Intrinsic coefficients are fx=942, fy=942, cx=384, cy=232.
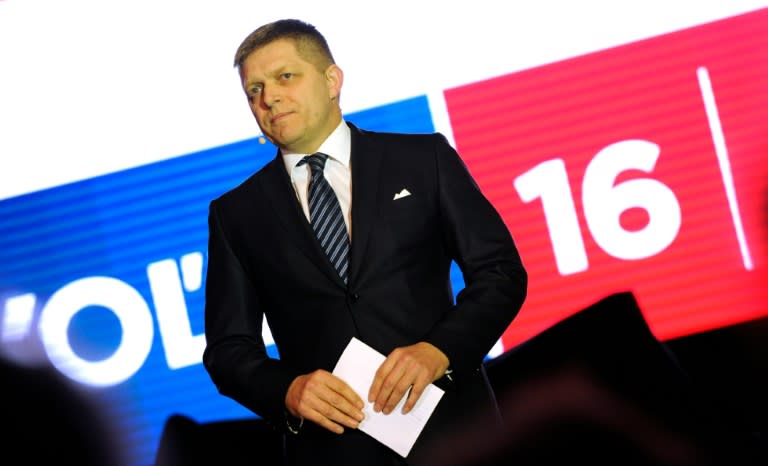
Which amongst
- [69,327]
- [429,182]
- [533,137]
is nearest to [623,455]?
[429,182]

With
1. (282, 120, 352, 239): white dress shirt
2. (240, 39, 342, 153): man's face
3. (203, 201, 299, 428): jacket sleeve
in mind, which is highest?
(240, 39, 342, 153): man's face

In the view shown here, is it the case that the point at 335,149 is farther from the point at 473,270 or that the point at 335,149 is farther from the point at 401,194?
the point at 473,270

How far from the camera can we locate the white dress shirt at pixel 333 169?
69.2 inches

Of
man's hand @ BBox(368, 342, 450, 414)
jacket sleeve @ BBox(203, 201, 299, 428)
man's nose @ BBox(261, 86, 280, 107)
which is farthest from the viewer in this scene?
man's nose @ BBox(261, 86, 280, 107)

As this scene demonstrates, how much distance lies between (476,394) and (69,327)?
6.83ft

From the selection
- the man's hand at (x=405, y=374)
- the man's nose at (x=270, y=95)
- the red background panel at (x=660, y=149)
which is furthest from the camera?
the red background panel at (x=660, y=149)

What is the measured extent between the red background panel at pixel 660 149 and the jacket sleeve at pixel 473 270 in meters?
1.55

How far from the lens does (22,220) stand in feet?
11.2

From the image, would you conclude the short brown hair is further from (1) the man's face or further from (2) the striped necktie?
(2) the striped necktie

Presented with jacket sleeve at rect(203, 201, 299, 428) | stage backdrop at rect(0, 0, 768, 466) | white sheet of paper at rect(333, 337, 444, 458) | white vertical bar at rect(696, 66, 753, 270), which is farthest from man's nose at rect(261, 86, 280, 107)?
white vertical bar at rect(696, 66, 753, 270)

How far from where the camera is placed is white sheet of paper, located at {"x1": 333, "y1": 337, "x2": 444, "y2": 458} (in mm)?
1536

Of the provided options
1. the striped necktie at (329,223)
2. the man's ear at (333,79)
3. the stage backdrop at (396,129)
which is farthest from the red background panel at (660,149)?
the striped necktie at (329,223)

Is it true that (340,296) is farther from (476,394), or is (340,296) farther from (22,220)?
(22,220)

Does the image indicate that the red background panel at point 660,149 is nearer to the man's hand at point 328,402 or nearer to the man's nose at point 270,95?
the man's nose at point 270,95
